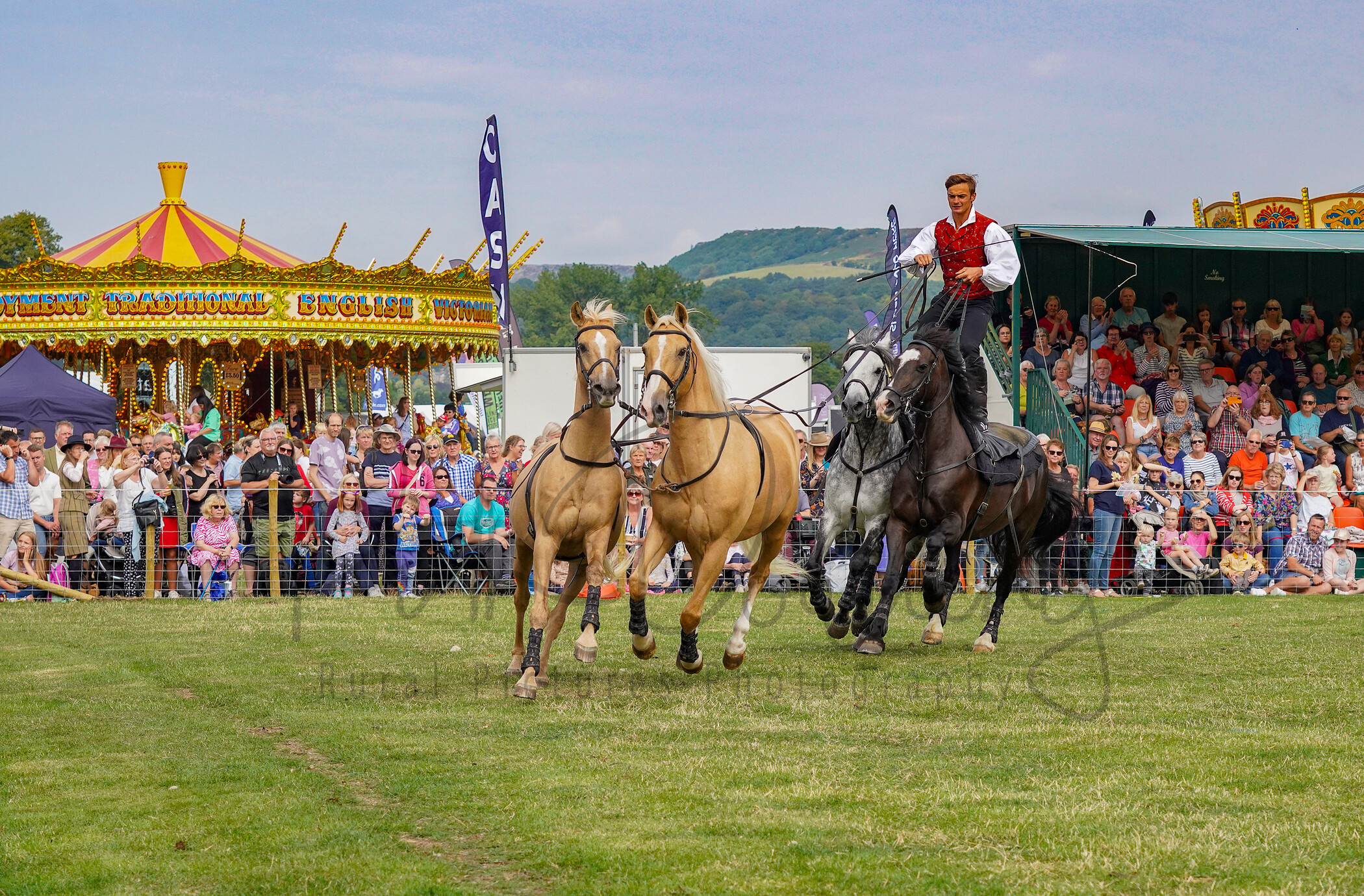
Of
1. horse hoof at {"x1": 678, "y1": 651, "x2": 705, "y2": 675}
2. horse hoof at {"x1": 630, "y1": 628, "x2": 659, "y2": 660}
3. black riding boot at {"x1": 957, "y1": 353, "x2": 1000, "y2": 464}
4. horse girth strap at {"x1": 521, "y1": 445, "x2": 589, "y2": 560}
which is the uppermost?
black riding boot at {"x1": 957, "y1": 353, "x2": 1000, "y2": 464}

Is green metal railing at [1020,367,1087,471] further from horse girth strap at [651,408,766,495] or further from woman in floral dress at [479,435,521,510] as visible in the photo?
horse girth strap at [651,408,766,495]

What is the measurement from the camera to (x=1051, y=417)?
16.4m

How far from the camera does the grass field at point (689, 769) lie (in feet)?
15.1

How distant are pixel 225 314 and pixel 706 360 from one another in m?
15.4

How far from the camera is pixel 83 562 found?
47.0ft

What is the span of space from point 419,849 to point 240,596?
394 inches

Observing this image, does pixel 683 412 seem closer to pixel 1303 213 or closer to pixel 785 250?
pixel 1303 213

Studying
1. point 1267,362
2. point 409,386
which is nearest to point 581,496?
point 1267,362

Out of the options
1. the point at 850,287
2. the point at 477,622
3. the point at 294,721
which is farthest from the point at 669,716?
the point at 850,287

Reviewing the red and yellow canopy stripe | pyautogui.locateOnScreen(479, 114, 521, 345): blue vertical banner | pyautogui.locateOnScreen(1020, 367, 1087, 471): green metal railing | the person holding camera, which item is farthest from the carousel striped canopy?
pyautogui.locateOnScreen(1020, 367, 1087, 471): green metal railing

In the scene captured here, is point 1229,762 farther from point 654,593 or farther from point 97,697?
point 654,593

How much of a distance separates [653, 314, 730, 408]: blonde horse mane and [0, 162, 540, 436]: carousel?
45.0ft

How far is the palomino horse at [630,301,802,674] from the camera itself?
26.8ft

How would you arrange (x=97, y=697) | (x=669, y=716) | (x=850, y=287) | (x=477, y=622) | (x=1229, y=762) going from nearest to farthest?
(x=1229, y=762) → (x=669, y=716) → (x=97, y=697) → (x=477, y=622) → (x=850, y=287)
